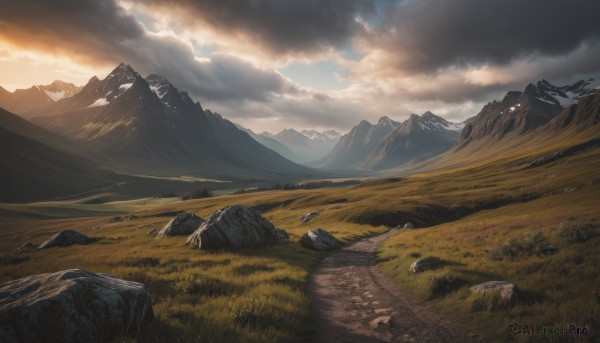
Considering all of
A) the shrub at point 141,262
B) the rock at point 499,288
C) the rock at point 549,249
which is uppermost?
the rock at point 549,249

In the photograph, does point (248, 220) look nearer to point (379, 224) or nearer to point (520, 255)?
point (520, 255)

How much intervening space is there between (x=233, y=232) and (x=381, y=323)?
1791 cm

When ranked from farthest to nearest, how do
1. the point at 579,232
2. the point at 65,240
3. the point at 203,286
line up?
1. the point at 65,240
2. the point at 579,232
3. the point at 203,286

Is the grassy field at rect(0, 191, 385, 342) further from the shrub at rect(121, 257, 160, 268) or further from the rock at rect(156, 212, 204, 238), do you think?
the rock at rect(156, 212, 204, 238)

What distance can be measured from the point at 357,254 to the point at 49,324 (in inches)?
1032

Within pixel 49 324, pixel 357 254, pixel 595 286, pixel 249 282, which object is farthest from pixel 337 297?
pixel 357 254

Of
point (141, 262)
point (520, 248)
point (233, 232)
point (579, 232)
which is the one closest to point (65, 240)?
point (233, 232)

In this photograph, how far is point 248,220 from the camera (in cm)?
2988

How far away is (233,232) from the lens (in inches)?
1090

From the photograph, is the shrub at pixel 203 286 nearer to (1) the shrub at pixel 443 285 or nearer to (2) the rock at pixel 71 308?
(2) the rock at pixel 71 308

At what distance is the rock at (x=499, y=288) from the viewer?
39.0ft

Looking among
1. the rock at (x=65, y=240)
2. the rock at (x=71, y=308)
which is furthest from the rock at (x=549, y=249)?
the rock at (x=65, y=240)

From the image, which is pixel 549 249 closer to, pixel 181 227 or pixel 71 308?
pixel 71 308

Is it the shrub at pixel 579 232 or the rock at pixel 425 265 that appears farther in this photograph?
the rock at pixel 425 265
